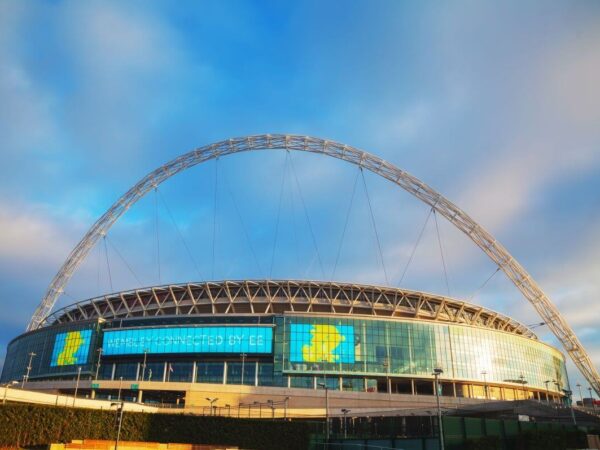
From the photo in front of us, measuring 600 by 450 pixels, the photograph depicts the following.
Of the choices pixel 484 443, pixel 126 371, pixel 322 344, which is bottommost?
pixel 484 443

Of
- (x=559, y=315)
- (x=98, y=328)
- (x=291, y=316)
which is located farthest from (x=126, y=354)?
(x=559, y=315)

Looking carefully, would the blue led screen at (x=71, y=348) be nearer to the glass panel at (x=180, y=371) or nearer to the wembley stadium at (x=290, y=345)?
the wembley stadium at (x=290, y=345)

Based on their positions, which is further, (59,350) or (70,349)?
(59,350)

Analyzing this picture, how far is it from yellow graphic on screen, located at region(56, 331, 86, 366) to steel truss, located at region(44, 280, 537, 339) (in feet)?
17.3

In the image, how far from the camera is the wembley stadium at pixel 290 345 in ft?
303

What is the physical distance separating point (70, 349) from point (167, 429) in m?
68.3

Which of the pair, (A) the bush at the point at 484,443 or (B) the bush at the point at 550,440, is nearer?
(A) the bush at the point at 484,443

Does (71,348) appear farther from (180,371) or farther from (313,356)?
(313,356)

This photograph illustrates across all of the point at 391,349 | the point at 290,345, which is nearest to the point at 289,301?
the point at 290,345

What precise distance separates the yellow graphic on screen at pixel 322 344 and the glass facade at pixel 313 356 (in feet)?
0.60

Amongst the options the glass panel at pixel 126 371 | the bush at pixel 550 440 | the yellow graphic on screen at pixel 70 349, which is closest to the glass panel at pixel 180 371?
Result: the glass panel at pixel 126 371

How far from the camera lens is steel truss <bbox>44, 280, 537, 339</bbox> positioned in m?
107

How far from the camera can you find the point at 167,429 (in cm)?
4884

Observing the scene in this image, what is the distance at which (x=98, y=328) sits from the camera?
10575cm
